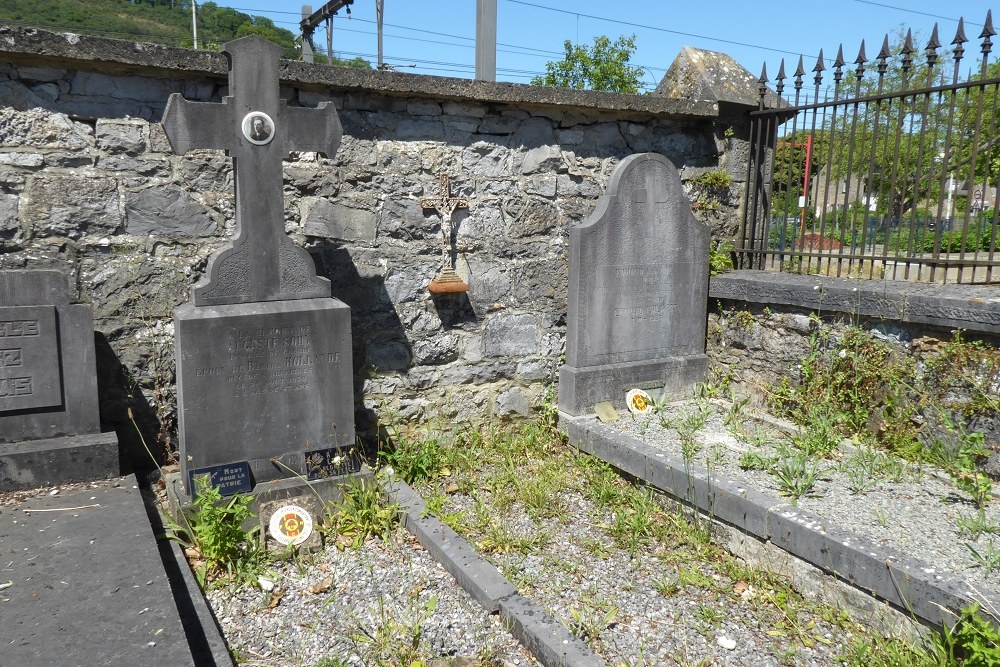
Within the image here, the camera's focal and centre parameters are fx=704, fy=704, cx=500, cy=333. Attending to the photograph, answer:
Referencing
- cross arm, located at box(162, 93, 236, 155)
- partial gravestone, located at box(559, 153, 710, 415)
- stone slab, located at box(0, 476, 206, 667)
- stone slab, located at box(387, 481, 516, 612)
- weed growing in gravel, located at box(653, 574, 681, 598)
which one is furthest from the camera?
partial gravestone, located at box(559, 153, 710, 415)

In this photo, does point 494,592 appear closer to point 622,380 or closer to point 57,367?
point 622,380

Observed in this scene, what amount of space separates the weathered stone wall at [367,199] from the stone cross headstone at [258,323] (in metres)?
0.51

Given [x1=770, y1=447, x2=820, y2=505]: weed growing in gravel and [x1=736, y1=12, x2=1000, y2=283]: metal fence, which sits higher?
[x1=736, y1=12, x2=1000, y2=283]: metal fence

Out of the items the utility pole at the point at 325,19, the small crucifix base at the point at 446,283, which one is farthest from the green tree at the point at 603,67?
the small crucifix base at the point at 446,283

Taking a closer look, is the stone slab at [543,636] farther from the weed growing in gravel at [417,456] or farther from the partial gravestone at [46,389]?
the partial gravestone at [46,389]

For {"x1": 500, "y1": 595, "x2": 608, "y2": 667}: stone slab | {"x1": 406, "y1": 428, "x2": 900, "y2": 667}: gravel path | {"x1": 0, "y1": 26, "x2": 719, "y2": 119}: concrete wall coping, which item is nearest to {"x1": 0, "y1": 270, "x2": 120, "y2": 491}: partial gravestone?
{"x1": 0, "y1": 26, "x2": 719, "y2": 119}: concrete wall coping

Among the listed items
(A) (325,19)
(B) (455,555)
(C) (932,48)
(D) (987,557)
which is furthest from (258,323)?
(A) (325,19)

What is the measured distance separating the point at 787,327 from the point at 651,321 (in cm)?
97

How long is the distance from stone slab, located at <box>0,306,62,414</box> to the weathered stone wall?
13.4 inches

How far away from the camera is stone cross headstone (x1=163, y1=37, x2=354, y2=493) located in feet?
11.7

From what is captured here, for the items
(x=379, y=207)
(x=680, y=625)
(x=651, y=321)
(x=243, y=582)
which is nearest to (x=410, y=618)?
(x=243, y=582)

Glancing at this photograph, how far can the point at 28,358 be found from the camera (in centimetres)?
361

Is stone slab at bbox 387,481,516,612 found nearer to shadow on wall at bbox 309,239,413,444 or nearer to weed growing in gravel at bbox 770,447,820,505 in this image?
shadow on wall at bbox 309,239,413,444

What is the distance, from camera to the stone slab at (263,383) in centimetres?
356
